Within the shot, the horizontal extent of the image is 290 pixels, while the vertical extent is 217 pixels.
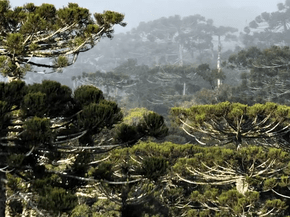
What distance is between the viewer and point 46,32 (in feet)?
28.9

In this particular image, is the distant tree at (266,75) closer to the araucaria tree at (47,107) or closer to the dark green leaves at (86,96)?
the araucaria tree at (47,107)

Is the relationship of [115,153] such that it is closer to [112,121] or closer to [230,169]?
[230,169]

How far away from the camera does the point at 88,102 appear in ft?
22.3

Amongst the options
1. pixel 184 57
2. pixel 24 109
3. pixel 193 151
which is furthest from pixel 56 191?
pixel 184 57

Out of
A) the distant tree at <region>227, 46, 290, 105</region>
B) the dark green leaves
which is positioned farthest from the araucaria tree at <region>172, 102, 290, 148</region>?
the distant tree at <region>227, 46, 290, 105</region>

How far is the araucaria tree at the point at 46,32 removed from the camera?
7.93 metres

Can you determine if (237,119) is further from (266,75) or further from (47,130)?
(266,75)

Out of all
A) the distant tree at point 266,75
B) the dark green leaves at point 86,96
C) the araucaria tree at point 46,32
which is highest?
the araucaria tree at point 46,32

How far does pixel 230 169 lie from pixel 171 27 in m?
79.8

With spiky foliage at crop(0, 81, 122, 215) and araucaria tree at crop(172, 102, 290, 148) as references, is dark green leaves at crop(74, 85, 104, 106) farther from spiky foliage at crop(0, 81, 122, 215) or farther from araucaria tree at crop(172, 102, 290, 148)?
araucaria tree at crop(172, 102, 290, 148)

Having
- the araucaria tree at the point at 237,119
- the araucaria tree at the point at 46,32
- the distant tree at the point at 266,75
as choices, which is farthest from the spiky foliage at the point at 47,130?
the distant tree at the point at 266,75

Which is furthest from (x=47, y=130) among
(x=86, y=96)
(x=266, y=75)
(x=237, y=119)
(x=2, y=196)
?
(x=266, y=75)

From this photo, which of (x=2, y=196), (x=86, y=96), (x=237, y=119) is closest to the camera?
(x=2, y=196)

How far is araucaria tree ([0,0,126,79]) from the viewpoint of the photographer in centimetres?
793
